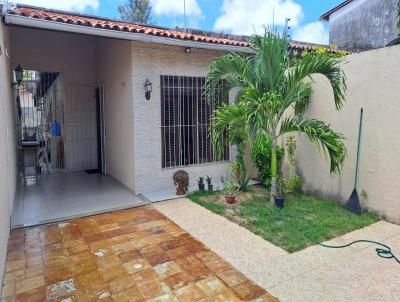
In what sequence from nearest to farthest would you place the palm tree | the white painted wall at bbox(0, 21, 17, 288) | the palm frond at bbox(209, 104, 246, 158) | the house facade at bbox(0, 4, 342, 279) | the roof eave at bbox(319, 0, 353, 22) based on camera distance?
the white painted wall at bbox(0, 21, 17, 288)
the palm tree
the palm frond at bbox(209, 104, 246, 158)
the house facade at bbox(0, 4, 342, 279)
the roof eave at bbox(319, 0, 353, 22)

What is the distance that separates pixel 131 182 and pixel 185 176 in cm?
154

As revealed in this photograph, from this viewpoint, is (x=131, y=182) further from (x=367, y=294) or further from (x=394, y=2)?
(x=394, y=2)

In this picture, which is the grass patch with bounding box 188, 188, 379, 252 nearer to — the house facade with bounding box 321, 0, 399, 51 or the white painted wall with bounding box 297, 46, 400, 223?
the white painted wall with bounding box 297, 46, 400, 223

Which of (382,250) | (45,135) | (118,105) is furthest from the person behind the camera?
(45,135)

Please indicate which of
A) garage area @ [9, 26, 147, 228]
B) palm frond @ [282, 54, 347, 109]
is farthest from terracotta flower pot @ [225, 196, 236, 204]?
palm frond @ [282, 54, 347, 109]

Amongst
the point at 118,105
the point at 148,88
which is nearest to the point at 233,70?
the point at 148,88

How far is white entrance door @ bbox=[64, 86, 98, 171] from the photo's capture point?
11.1 m

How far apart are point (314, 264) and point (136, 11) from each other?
36390 millimetres

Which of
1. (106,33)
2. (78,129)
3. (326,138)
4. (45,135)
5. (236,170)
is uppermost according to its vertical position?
(106,33)

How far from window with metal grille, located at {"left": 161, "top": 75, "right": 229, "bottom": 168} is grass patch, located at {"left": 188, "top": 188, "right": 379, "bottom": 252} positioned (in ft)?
4.71

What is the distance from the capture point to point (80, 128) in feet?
37.4

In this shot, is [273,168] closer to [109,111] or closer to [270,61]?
[270,61]

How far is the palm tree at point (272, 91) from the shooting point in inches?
235

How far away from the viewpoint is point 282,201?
662 cm
